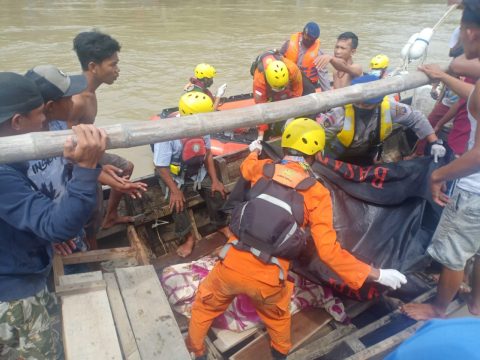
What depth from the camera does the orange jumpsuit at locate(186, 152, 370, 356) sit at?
2590mm

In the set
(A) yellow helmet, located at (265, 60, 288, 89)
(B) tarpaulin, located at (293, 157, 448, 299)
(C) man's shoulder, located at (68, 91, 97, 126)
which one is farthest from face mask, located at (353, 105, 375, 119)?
(C) man's shoulder, located at (68, 91, 97, 126)

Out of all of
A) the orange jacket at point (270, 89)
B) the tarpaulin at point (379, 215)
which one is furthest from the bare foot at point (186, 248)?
the orange jacket at point (270, 89)

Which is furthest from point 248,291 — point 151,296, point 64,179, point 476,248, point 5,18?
point 5,18

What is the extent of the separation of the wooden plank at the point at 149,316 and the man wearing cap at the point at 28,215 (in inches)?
22.3

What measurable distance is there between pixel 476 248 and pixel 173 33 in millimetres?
17849

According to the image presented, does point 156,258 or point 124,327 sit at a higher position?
point 124,327

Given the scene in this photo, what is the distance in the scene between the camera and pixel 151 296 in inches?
108

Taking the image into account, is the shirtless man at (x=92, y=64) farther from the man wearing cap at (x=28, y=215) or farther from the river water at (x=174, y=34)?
the river water at (x=174, y=34)

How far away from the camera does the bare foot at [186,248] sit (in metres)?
4.17

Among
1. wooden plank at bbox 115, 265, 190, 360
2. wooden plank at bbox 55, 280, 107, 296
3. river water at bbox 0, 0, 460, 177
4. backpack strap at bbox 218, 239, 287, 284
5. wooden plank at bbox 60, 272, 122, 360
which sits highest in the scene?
backpack strap at bbox 218, 239, 287, 284

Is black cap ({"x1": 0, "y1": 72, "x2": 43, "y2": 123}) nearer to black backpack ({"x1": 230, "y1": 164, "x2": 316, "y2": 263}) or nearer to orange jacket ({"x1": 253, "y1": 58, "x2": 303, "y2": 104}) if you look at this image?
black backpack ({"x1": 230, "y1": 164, "x2": 316, "y2": 263})

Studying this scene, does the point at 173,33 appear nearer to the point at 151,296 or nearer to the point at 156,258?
the point at 156,258

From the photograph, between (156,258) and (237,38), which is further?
(237,38)

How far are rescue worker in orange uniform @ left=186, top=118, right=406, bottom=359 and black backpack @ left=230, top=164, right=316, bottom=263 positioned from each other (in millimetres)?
15
